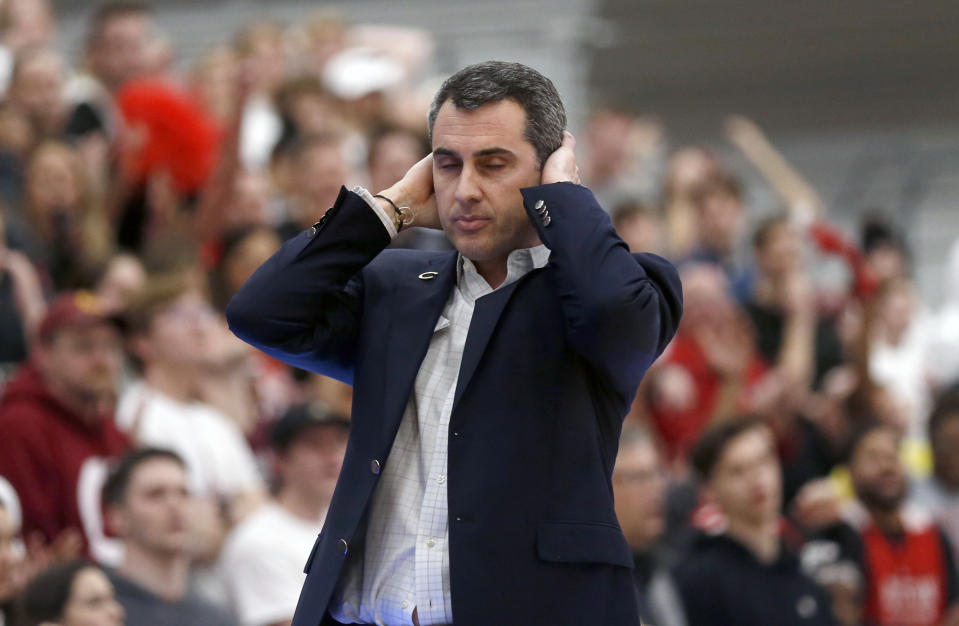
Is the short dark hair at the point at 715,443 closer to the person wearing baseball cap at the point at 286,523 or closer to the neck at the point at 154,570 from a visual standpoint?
the person wearing baseball cap at the point at 286,523

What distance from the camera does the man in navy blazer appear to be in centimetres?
277

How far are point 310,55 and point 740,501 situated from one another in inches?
197

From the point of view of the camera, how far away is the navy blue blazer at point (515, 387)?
2.76 m

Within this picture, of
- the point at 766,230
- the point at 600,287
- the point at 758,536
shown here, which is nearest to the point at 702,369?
the point at 766,230

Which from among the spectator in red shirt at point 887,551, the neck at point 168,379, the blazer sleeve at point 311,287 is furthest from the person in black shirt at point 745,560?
the blazer sleeve at point 311,287

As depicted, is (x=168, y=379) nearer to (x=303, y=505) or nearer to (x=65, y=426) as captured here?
(x=65, y=426)

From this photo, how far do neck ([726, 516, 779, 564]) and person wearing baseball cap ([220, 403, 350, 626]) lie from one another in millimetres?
1575

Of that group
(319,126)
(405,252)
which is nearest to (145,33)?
(319,126)

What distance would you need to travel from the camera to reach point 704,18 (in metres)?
13.1

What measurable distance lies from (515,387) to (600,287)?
0.26 m

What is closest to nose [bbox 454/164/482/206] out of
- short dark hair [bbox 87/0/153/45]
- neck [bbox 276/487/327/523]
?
neck [bbox 276/487/327/523]

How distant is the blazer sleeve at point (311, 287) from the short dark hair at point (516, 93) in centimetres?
29

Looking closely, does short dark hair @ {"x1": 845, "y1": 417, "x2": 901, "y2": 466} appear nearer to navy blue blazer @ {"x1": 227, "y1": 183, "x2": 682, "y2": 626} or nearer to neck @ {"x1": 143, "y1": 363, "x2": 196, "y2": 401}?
neck @ {"x1": 143, "y1": 363, "x2": 196, "y2": 401}

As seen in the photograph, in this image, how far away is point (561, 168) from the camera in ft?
9.67
